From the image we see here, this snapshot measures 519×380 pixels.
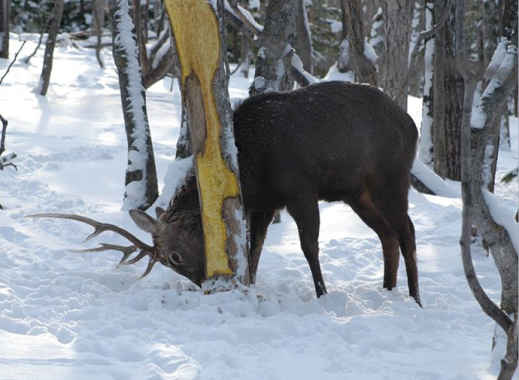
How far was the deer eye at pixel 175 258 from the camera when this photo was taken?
510cm

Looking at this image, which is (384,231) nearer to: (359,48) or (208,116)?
(208,116)

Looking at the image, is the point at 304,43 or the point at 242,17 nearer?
the point at 242,17

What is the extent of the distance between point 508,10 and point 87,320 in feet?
18.9

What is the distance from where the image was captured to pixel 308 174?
520 cm

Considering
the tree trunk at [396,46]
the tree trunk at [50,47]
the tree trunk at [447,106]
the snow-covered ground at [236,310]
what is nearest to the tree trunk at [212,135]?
the snow-covered ground at [236,310]

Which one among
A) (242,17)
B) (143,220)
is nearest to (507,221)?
(143,220)

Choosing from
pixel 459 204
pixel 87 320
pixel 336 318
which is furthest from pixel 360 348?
pixel 459 204

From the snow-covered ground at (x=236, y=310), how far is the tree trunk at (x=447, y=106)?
37.8 inches

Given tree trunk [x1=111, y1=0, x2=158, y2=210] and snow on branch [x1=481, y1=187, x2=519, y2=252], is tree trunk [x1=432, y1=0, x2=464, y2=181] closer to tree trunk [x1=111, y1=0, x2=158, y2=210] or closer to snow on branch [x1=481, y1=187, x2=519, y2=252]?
tree trunk [x1=111, y1=0, x2=158, y2=210]

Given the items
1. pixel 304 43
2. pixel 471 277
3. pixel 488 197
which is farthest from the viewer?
pixel 304 43

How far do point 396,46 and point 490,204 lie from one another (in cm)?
554

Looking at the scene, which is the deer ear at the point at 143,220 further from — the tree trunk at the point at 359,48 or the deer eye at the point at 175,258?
the tree trunk at the point at 359,48

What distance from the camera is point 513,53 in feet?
11.5

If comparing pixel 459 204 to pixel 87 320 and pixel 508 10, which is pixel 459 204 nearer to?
pixel 508 10
